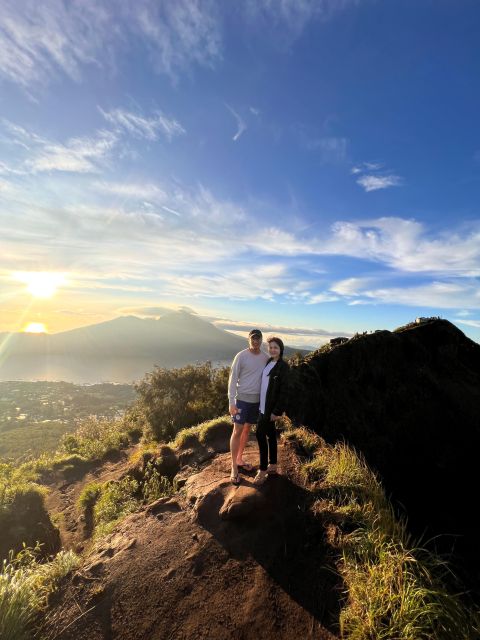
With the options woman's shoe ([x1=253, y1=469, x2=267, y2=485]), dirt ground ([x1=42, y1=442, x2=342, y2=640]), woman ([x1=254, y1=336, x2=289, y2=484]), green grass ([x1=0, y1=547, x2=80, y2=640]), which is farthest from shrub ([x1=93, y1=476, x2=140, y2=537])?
woman ([x1=254, y1=336, x2=289, y2=484])

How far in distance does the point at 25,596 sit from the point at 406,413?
1661cm

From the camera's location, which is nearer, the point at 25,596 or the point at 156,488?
the point at 25,596

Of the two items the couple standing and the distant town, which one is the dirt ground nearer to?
the couple standing

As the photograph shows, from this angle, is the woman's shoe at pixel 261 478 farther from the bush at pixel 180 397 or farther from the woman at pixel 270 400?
the bush at pixel 180 397

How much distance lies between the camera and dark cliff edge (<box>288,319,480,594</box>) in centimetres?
1427

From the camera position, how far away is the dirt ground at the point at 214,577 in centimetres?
422

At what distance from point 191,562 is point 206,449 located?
4948 mm

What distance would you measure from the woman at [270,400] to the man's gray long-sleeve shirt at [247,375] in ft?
0.45

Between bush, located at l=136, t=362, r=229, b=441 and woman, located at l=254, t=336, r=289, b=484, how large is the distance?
964 cm

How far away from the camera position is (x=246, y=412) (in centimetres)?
628

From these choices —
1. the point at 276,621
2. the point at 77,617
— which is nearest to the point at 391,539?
the point at 276,621

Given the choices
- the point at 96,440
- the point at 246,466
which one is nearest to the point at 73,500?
the point at 96,440

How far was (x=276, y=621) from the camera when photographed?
4137 millimetres

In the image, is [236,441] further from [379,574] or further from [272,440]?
[379,574]
